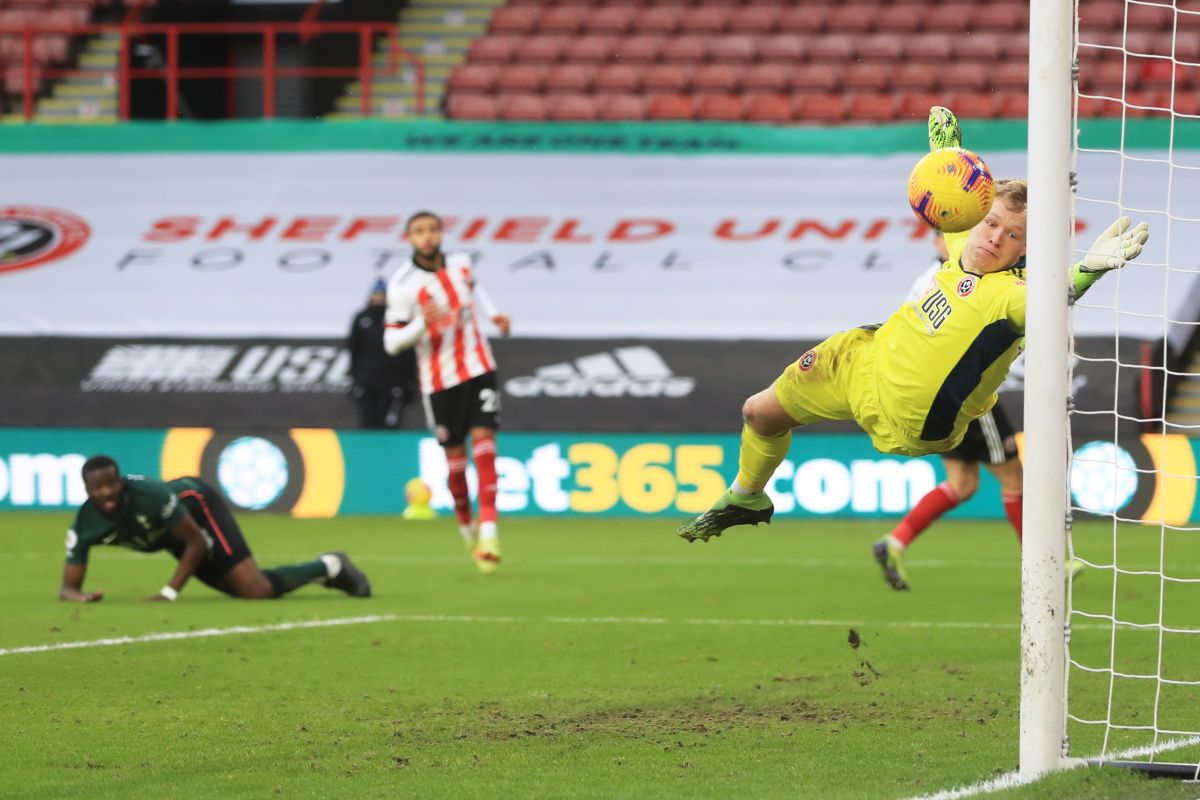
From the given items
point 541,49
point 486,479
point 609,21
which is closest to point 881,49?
point 609,21

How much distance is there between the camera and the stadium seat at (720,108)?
19.3 meters

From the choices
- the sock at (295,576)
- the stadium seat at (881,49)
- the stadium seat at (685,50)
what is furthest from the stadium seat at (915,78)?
the sock at (295,576)

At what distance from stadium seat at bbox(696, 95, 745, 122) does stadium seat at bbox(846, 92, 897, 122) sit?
1161 millimetres

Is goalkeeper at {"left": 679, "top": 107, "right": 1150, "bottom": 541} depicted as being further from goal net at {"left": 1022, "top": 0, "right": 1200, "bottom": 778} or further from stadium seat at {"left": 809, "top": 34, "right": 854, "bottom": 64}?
stadium seat at {"left": 809, "top": 34, "right": 854, "bottom": 64}

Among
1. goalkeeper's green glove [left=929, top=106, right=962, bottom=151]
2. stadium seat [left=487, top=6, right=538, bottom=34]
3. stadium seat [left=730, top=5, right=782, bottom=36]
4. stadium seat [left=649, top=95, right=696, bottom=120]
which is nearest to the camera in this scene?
goalkeeper's green glove [left=929, top=106, right=962, bottom=151]

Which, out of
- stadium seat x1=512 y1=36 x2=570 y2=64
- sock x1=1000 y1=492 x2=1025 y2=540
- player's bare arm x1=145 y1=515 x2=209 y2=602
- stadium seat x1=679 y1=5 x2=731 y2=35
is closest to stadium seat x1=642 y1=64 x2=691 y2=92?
stadium seat x1=679 y1=5 x2=731 y2=35

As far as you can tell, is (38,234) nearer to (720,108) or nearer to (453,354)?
(720,108)

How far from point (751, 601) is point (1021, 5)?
499 inches

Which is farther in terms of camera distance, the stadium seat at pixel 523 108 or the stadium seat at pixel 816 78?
the stadium seat at pixel 523 108

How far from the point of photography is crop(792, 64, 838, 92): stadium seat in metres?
19.5

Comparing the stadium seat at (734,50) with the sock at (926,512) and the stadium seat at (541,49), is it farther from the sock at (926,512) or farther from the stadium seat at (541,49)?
the sock at (926,512)

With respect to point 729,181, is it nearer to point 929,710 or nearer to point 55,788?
point 929,710

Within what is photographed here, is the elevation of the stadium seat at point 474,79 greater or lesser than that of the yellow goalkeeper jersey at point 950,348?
Result: greater

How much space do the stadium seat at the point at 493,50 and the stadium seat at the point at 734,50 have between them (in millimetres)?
2298
